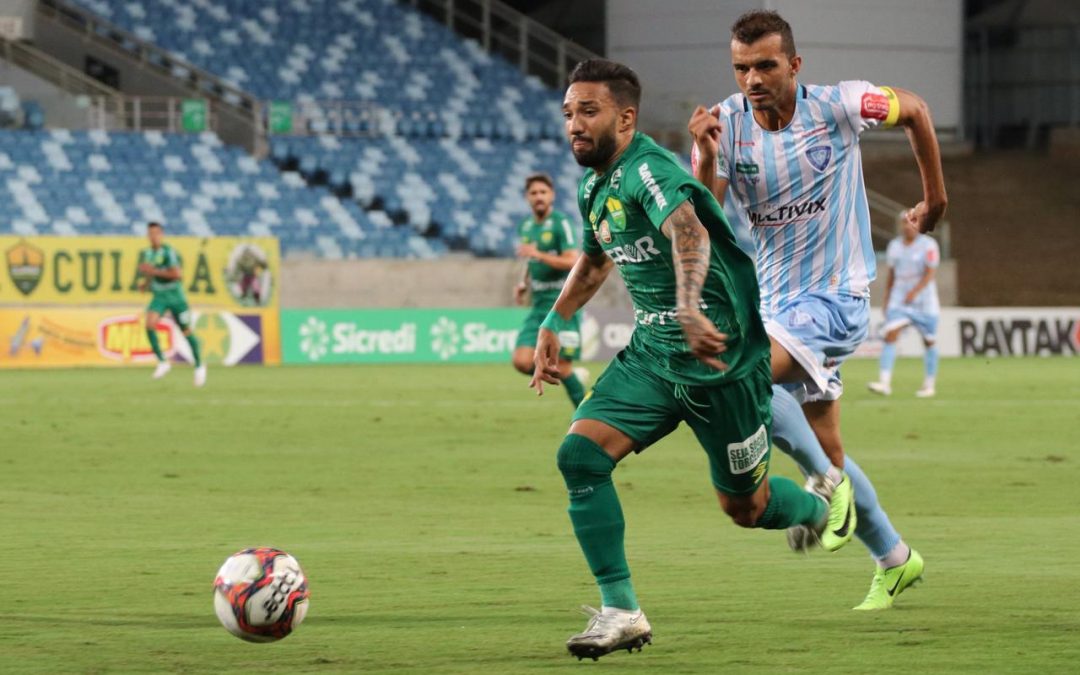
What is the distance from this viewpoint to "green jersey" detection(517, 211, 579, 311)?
1697 centimetres

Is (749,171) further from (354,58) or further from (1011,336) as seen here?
(354,58)

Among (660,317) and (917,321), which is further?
(917,321)

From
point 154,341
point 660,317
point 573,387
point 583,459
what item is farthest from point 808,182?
point 154,341

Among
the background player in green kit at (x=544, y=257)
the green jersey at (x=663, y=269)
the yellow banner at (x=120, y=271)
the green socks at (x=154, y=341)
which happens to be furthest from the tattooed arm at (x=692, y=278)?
the yellow banner at (x=120, y=271)

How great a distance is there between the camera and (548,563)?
8.36m

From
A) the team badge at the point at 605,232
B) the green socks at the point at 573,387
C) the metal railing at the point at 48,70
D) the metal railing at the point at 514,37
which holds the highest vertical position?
the metal railing at the point at 514,37

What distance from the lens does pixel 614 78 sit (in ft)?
19.6

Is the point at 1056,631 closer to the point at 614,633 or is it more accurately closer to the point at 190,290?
the point at 614,633

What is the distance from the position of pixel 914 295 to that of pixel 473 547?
13.7 m

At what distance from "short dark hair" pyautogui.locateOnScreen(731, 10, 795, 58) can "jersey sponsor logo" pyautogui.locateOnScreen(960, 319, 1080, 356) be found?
2806cm

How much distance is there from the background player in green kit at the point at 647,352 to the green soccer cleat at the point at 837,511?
0.44 meters

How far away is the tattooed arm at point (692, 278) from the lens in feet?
18.5

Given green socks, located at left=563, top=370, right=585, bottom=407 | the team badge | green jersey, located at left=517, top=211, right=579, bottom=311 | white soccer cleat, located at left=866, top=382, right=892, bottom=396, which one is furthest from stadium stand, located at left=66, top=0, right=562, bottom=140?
the team badge

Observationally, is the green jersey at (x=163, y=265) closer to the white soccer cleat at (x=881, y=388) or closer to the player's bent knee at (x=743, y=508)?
the white soccer cleat at (x=881, y=388)
